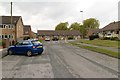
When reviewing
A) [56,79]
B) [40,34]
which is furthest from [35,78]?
[40,34]

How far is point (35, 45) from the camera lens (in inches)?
706

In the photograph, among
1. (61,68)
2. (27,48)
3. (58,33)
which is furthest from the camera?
(58,33)

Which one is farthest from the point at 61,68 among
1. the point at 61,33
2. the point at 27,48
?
the point at 61,33

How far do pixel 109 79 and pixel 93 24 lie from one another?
109008mm

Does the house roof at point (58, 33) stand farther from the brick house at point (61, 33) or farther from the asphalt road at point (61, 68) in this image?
the asphalt road at point (61, 68)

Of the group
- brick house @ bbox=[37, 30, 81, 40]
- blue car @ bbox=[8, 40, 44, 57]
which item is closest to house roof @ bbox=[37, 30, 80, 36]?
brick house @ bbox=[37, 30, 81, 40]

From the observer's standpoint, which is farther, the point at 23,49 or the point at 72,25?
the point at 72,25

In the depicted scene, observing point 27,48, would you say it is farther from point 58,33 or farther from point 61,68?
point 58,33

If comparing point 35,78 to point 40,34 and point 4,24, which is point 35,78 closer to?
point 4,24

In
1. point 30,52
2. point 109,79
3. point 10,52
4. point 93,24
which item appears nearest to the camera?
point 109,79

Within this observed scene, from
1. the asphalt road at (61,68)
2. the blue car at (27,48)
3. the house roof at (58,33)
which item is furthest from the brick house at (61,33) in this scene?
the asphalt road at (61,68)

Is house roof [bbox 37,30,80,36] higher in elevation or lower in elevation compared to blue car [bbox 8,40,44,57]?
higher

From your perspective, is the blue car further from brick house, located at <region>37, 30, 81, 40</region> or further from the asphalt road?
brick house, located at <region>37, 30, 81, 40</region>

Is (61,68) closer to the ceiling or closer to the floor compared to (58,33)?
closer to the floor
